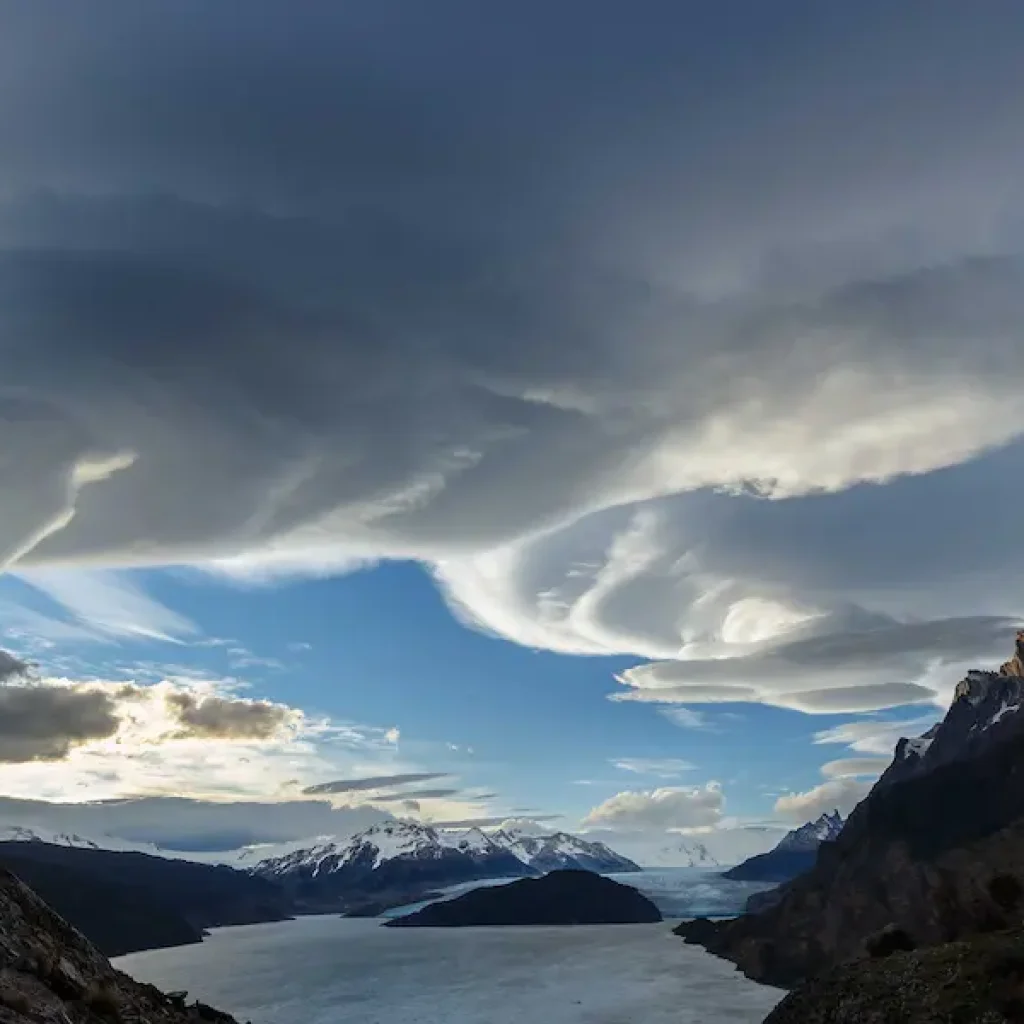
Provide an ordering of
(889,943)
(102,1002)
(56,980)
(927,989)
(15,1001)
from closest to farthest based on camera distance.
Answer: (15,1001), (56,980), (102,1002), (927,989), (889,943)

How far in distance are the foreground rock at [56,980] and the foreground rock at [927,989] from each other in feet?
170

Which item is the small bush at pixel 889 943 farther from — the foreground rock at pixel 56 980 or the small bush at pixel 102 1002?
the small bush at pixel 102 1002

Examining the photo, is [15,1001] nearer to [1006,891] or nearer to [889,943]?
[889,943]

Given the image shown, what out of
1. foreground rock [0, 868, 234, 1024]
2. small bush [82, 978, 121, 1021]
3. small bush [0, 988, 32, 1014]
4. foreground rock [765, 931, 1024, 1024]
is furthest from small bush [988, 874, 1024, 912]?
small bush [0, 988, 32, 1014]

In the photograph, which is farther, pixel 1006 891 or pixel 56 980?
pixel 1006 891

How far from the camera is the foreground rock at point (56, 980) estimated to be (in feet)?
94.3

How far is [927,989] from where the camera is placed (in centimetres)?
7269

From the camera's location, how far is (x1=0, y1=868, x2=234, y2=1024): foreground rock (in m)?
28.8

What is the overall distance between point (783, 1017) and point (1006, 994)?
26.9 metres

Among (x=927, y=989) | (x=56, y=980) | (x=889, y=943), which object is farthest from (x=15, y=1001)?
(x=889, y=943)

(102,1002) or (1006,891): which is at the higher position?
(102,1002)

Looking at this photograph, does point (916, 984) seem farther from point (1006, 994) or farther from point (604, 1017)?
point (604, 1017)

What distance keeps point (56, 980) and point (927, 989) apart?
65545 millimetres

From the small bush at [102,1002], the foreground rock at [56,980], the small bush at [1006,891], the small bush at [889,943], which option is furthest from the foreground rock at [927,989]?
the small bush at [102,1002]
